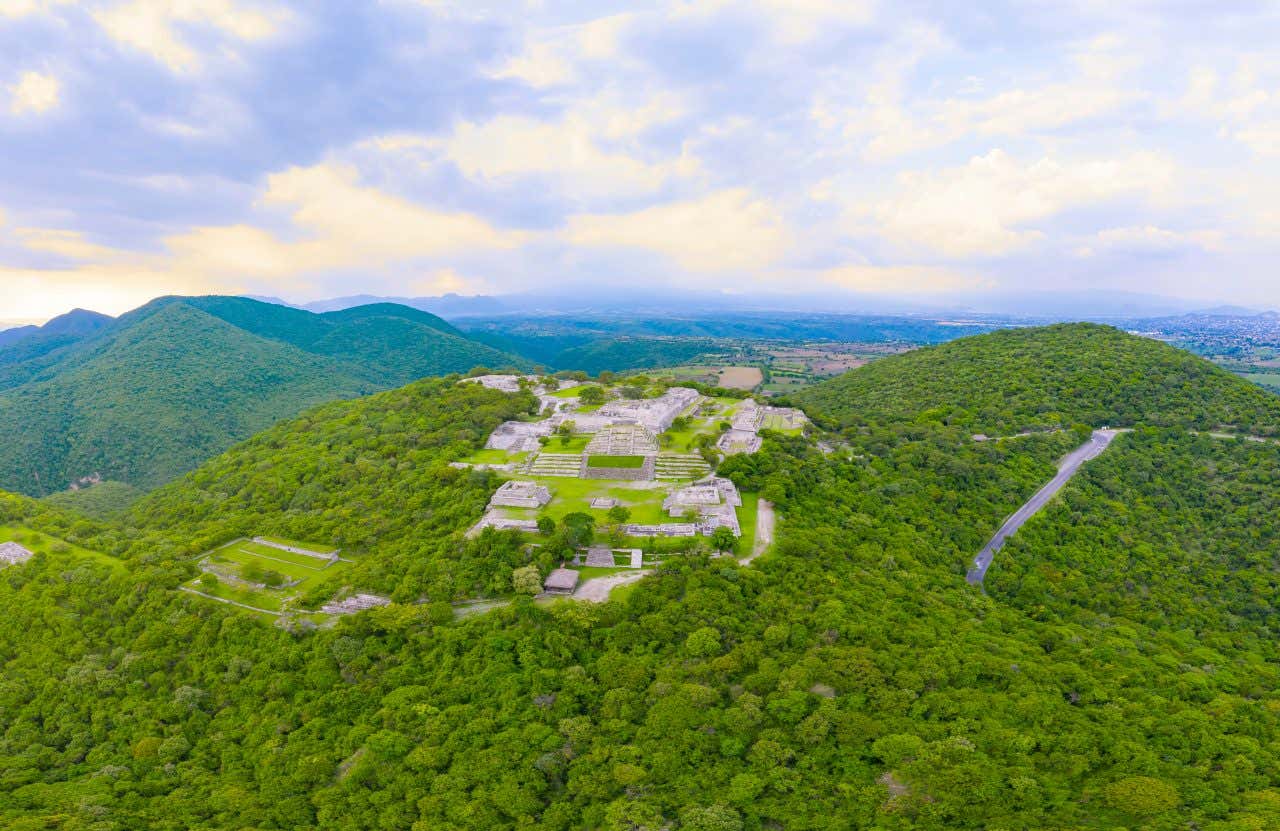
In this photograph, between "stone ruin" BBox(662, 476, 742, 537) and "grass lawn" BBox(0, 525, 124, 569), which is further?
"grass lawn" BBox(0, 525, 124, 569)

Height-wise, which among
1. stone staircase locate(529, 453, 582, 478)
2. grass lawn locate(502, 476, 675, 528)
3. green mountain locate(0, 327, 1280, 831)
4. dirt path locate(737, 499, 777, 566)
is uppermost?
stone staircase locate(529, 453, 582, 478)

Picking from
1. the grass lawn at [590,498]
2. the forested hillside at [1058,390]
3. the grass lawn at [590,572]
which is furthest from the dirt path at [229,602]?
the forested hillside at [1058,390]

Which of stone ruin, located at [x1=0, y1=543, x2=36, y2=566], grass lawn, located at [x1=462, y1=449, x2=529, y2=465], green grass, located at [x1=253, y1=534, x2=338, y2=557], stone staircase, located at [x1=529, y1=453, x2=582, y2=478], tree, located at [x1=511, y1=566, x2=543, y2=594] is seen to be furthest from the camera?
grass lawn, located at [x1=462, y1=449, x2=529, y2=465]

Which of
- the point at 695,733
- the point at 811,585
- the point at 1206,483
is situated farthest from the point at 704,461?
the point at 1206,483

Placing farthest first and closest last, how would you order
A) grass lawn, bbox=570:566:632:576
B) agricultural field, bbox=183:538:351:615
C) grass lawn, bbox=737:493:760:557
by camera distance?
grass lawn, bbox=737:493:760:557
agricultural field, bbox=183:538:351:615
grass lawn, bbox=570:566:632:576

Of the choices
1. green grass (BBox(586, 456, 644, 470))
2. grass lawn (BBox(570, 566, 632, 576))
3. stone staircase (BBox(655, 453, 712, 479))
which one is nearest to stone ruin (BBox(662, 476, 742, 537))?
stone staircase (BBox(655, 453, 712, 479))

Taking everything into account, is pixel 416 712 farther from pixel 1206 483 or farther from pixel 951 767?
pixel 1206 483

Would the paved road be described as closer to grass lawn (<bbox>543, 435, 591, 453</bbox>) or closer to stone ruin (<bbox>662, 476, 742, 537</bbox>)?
stone ruin (<bbox>662, 476, 742, 537</bbox>)

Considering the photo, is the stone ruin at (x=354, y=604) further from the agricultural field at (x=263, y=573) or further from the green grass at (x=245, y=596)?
the green grass at (x=245, y=596)
